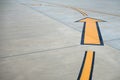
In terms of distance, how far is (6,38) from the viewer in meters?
6.71

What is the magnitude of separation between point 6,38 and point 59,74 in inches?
130

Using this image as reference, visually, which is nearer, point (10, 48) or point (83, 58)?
point (83, 58)

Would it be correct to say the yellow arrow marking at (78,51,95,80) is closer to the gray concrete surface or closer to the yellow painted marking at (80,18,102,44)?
the gray concrete surface

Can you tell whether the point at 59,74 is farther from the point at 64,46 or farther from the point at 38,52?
the point at 64,46

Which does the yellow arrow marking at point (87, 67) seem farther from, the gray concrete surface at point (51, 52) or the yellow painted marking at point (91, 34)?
the yellow painted marking at point (91, 34)

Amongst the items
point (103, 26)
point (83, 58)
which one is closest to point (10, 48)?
point (83, 58)

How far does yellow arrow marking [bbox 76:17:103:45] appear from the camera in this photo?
6.32 metres

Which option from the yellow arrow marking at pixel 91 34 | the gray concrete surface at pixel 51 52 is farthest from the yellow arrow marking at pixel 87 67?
the yellow arrow marking at pixel 91 34

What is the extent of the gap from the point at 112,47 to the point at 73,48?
1219 millimetres

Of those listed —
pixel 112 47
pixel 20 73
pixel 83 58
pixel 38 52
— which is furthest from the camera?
pixel 112 47

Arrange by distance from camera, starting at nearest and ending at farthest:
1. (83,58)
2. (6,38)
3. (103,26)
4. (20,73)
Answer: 1. (20,73)
2. (83,58)
3. (6,38)
4. (103,26)

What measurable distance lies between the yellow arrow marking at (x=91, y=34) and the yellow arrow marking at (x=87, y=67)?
101cm

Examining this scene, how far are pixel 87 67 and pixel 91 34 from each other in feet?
9.42

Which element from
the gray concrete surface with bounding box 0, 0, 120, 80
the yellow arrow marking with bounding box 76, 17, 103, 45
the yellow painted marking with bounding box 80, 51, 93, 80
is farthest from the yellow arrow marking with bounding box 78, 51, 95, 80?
the yellow arrow marking with bounding box 76, 17, 103, 45
